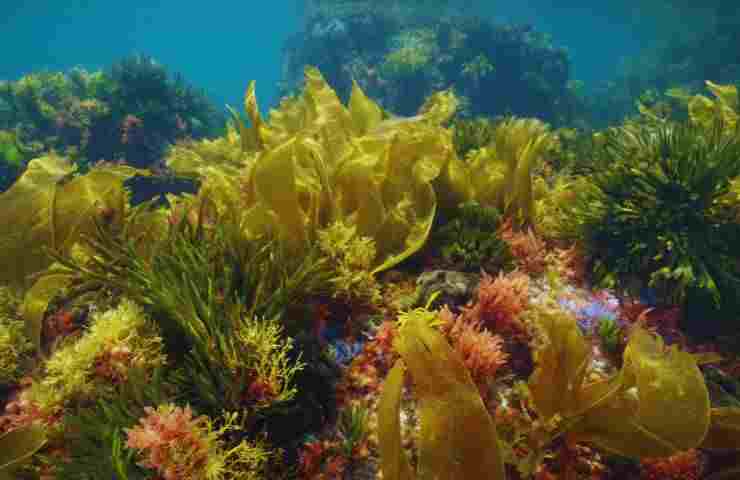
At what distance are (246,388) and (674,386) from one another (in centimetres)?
198

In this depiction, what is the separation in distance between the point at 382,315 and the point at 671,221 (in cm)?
224

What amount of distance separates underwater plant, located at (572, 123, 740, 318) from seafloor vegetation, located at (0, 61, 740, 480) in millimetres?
17

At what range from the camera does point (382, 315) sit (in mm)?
2793

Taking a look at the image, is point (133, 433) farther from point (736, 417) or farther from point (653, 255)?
point (653, 255)

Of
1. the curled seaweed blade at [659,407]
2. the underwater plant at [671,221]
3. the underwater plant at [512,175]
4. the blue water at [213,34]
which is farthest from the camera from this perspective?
the blue water at [213,34]

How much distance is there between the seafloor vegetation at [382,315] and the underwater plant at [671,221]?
0.02 m

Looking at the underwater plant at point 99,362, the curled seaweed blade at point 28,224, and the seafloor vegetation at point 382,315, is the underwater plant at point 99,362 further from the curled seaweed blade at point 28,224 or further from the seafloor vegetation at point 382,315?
the curled seaweed blade at point 28,224

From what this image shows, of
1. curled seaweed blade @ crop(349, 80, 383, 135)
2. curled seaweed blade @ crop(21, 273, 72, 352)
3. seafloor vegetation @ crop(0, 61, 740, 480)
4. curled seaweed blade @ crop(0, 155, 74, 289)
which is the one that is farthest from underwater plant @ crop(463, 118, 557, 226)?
curled seaweed blade @ crop(0, 155, 74, 289)

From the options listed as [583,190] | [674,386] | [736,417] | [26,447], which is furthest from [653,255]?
[26,447]

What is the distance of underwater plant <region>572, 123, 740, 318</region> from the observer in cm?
304

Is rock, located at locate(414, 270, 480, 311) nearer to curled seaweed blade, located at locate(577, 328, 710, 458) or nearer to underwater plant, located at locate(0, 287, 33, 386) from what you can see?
curled seaweed blade, located at locate(577, 328, 710, 458)

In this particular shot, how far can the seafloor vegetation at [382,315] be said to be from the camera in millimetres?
1911

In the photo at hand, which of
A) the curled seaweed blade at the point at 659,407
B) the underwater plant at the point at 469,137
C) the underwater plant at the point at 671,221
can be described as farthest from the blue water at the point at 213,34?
the curled seaweed blade at the point at 659,407

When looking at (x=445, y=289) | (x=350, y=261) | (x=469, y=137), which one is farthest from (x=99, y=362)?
(x=469, y=137)
